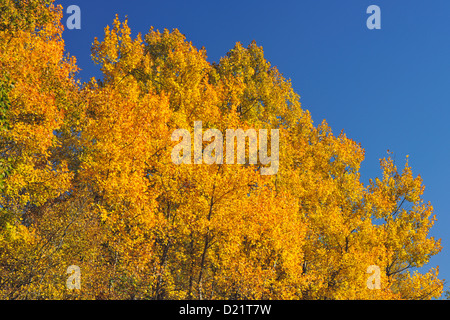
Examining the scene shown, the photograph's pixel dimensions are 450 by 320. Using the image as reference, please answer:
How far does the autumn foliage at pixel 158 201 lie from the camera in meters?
19.8

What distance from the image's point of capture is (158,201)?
26.9 m

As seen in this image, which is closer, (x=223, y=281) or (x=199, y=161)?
(x=223, y=281)

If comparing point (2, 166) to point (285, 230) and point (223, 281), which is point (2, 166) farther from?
point (285, 230)

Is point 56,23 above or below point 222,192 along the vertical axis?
above

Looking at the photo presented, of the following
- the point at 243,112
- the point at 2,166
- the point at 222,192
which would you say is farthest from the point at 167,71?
the point at 2,166

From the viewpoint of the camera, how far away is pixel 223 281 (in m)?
22.7

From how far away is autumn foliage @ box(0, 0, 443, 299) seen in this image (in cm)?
1975

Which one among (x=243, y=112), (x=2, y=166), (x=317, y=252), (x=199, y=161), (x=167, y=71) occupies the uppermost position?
(x=167, y=71)

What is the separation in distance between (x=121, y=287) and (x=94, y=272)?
2254 mm

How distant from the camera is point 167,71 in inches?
1497
